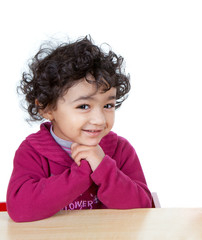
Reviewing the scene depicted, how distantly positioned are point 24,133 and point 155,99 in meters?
0.90

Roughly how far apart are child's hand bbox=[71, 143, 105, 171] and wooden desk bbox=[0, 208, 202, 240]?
0.17 m

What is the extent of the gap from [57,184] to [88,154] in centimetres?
14

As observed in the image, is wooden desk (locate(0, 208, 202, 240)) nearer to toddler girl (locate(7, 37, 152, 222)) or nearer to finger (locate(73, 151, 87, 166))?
toddler girl (locate(7, 37, 152, 222))

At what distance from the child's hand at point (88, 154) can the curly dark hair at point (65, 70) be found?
0.16 meters

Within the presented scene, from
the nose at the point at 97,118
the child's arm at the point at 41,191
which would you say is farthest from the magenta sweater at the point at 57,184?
the nose at the point at 97,118

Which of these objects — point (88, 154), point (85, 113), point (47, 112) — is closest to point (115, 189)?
point (88, 154)

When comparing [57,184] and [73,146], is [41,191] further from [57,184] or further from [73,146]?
[73,146]

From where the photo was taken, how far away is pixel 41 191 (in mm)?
1134

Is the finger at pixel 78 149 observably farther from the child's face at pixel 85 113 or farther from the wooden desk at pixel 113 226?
the wooden desk at pixel 113 226

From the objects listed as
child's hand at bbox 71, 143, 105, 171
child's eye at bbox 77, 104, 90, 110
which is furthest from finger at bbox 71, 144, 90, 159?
child's eye at bbox 77, 104, 90, 110

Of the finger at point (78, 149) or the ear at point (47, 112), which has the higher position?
the ear at point (47, 112)

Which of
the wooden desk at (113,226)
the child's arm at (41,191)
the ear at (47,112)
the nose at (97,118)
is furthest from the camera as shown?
the ear at (47,112)

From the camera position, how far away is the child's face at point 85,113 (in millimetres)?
1187

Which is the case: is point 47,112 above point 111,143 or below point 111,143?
above
